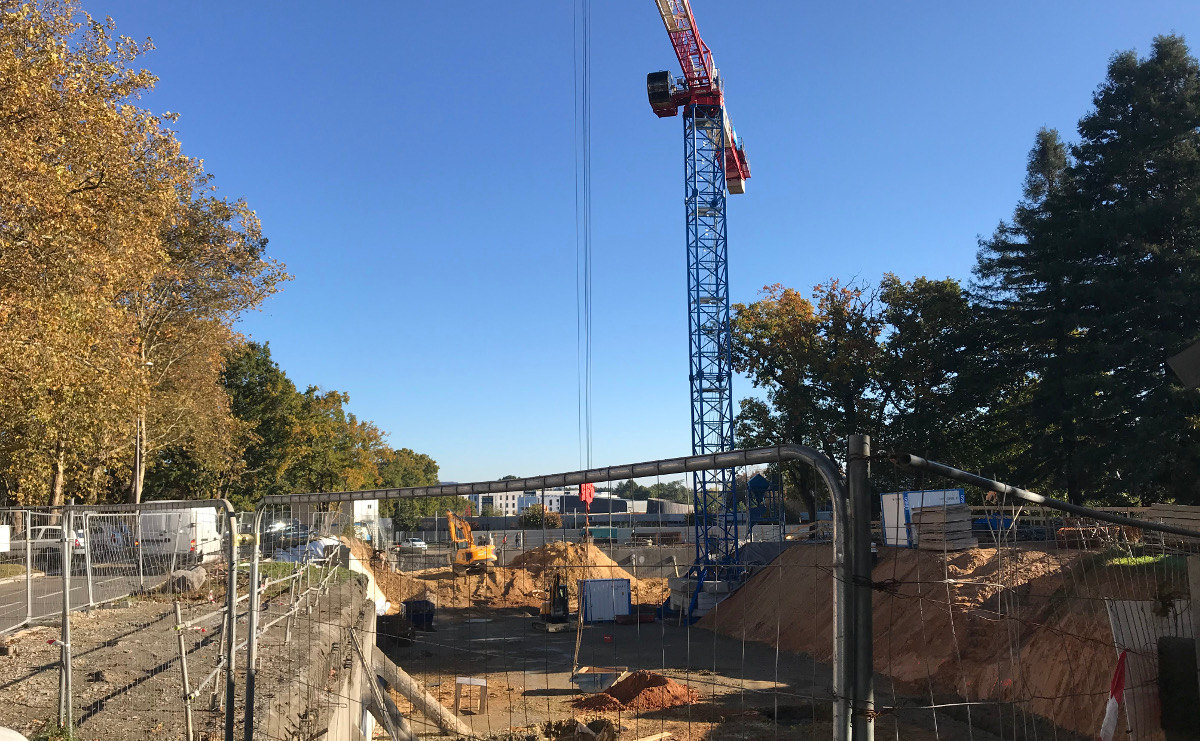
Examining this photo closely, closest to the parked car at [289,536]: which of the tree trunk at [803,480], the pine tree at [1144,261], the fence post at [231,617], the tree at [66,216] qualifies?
the fence post at [231,617]

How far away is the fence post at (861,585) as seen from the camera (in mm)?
2523

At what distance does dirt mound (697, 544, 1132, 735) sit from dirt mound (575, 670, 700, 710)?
195cm

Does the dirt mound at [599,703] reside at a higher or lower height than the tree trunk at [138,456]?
lower

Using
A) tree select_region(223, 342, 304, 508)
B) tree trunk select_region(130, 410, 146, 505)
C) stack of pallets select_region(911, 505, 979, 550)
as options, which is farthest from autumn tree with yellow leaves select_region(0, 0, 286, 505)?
tree select_region(223, 342, 304, 508)

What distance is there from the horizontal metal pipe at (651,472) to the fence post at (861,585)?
76 mm

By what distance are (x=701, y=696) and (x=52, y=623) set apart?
10.3 meters

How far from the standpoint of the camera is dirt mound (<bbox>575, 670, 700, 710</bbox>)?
13.5 meters

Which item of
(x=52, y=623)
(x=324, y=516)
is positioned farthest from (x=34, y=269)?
(x=324, y=516)

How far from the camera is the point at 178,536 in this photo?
45.4 ft

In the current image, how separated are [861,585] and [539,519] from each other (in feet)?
8.60

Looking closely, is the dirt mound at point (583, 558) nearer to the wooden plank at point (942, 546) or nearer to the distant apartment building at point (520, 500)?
the distant apartment building at point (520, 500)

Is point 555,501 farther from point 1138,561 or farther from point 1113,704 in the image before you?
point 1138,561

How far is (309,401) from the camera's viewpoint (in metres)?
51.8

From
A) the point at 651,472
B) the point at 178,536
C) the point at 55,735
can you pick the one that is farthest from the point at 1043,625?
the point at 178,536
